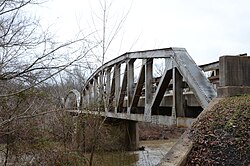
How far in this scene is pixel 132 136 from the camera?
2655 cm

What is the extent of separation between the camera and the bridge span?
8.12 m

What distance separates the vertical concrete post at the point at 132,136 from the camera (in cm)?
2511

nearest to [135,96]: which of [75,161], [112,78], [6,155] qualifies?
[112,78]

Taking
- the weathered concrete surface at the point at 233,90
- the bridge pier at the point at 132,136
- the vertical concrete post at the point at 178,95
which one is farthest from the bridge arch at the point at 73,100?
the bridge pier at the point at 132,136

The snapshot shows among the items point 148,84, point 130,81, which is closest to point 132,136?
point 130,81

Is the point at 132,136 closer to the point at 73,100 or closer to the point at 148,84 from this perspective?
the point at 73,100

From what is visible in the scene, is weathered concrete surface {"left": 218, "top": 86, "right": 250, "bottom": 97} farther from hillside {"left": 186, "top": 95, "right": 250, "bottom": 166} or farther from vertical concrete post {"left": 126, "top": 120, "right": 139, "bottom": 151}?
vertical concrete post {"left": 126, "top": 120, "right": 139, "bottom": 151}

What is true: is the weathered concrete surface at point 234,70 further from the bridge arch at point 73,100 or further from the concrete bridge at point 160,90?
the bridge arch at point 73,100

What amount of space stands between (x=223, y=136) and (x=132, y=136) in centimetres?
2225

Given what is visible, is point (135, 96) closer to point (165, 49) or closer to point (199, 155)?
point (165, 49)

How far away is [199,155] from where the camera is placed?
4.36m

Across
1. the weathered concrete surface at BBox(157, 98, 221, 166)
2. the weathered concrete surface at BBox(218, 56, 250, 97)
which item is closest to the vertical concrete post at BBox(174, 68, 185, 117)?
the weathered concrete surface at BBox(218, 56, 250, 97)

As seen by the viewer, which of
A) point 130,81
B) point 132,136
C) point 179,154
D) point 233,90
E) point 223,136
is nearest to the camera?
point 179,154

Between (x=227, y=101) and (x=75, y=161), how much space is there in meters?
5.14
